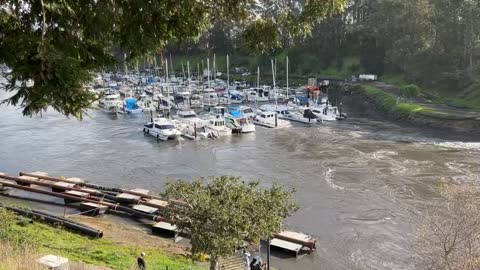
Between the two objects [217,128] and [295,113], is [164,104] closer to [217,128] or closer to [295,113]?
[295,113]

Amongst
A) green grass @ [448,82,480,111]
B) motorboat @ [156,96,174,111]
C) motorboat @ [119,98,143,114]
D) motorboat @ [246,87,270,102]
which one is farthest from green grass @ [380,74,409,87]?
motorboat @ [119,98,143,114]

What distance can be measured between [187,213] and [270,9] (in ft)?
22.4

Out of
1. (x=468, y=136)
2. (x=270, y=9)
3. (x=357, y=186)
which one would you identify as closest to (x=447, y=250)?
(x=270, y=9)

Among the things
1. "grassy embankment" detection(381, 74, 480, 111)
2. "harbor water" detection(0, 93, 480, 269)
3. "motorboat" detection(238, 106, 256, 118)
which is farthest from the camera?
"grassy embankment" detection(381, 74, 480, 111)

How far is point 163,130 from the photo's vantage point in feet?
152

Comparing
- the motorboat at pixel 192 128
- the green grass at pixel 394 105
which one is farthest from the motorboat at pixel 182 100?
the green grass at pixel 394 105

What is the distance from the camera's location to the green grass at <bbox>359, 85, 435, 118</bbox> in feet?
180

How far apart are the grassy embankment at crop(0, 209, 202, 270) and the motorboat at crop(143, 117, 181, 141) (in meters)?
23.0

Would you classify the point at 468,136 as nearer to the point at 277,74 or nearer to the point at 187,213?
the point at 187,213

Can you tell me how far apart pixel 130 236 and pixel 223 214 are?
33.1 feet

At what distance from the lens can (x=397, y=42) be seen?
70688 millimetres

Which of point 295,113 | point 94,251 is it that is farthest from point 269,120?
point 94,251

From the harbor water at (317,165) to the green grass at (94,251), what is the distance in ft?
15.8

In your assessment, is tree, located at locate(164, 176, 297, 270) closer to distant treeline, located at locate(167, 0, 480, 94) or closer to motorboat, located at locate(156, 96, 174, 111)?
distant treeline, located at locate(167, 0, 480, 94)
